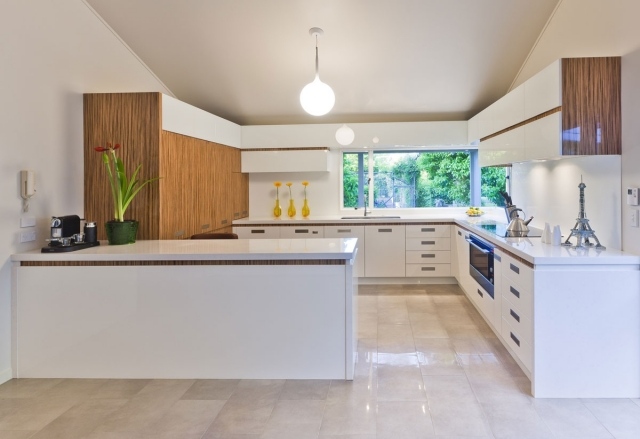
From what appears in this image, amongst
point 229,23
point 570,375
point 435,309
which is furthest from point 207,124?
point 570,375

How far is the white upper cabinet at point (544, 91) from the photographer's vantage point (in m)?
2.90

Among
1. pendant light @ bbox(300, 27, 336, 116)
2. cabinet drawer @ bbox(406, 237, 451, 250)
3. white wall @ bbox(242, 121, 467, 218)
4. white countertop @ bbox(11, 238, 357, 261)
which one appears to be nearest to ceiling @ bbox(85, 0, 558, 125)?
white wall @ bbox(242, 121, 467, 218)

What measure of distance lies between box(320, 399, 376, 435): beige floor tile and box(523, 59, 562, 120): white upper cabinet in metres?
2.25

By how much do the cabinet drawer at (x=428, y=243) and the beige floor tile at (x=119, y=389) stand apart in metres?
3.50

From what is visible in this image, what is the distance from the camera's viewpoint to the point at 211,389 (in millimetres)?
2689

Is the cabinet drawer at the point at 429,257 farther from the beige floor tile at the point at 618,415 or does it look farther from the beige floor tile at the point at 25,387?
the beige floor tile at the point at 25,387

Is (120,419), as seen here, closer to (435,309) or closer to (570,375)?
(570,375)

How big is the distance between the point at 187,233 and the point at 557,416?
3.15 metres

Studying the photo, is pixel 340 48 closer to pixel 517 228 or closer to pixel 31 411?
pixel 517 228

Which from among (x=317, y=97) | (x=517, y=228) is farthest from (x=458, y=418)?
(x=317, y=97)

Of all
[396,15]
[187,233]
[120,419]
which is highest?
[396,15]

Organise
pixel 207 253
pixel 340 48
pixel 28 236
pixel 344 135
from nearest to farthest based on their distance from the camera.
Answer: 1. pixel 207 253
2. pixel 28 236
3. pixel 340 48
4. pixel 344 135

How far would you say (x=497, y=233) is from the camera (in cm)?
376

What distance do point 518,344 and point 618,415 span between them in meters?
0.67
